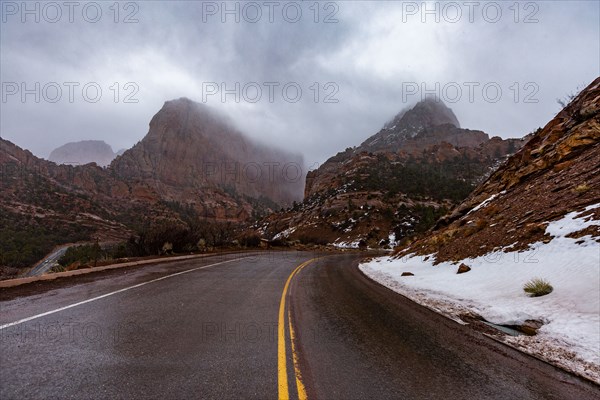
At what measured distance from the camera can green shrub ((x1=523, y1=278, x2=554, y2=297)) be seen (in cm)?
740

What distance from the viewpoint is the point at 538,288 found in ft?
24.6

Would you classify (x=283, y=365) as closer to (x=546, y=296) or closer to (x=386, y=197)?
(x=546, y=296)

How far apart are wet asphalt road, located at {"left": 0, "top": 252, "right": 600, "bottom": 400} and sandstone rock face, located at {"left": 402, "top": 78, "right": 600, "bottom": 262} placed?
23.7 ft

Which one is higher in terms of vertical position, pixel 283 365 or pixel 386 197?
pixel 386 197

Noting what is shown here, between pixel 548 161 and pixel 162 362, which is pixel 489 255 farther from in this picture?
pixel 162 362

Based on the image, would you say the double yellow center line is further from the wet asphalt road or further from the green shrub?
the green shrub

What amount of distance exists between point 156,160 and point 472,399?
192347 millimetres

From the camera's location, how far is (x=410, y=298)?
31.4 ft

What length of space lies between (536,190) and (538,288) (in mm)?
9676

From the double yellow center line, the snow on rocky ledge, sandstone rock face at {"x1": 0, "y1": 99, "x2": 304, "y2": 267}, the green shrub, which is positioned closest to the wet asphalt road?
the double yellow center line

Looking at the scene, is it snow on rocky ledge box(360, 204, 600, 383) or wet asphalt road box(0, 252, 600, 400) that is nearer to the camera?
wet asphalt road box(0, 252, 600, 400)

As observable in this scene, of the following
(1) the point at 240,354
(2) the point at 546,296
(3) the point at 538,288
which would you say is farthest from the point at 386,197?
(1) the point at 240,354

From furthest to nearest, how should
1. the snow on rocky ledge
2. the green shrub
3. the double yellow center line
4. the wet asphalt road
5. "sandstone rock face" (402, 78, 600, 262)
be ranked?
1. "sandstone rock face" (402, 78, 600, 262)
2. the green shrub
3. the snow on rocky ledge
4. the wet asphalt road
5. the double yellow center line

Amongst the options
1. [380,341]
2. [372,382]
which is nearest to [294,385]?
[372,382]
